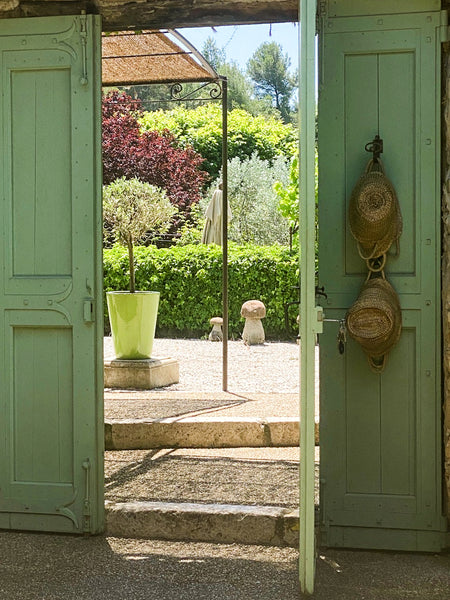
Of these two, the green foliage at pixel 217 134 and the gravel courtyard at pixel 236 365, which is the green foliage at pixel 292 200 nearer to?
the gravel courtyard at pixel 236 365

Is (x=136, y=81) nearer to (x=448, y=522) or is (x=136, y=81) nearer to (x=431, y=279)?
(x=431, y=279)

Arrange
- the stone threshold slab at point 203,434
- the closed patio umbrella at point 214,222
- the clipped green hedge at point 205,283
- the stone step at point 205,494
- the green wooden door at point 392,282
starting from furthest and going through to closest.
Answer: the closed patio umbrella at point 214,222 → the clipped green hedge at point 205,283 → the stone threshold slab at point 203,434 → the stone step at point 205,494 → the green wooden door at point 392,282

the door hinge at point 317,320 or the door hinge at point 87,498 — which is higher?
the door hinge at point 317,320

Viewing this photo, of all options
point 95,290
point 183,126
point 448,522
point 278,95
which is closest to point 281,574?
point 448,522

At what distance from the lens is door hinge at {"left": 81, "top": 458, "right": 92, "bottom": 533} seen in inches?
157

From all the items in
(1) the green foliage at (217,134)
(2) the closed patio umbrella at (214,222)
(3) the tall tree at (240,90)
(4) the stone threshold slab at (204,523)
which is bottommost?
(4) the stone threshold slab at (204,523)

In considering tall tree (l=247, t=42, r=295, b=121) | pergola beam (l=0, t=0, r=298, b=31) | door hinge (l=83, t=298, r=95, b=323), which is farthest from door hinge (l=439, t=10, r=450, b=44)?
tall tree (l=247, t=42, r=295, b=121)

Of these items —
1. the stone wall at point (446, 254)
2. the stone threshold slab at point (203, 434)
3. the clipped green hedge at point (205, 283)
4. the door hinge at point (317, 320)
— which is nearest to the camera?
the door hinge at point (317, 320)

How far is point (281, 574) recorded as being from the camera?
11.7 feet

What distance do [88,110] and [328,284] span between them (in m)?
1.35

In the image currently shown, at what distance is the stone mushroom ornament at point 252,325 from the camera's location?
37.6 ft

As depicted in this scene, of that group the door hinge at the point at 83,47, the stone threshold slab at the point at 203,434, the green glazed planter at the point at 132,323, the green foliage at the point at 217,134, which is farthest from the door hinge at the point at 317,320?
the green foliage at the point at 217,134

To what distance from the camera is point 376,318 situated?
3611 millimetres

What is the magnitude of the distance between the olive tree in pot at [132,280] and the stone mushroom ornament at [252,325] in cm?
201
